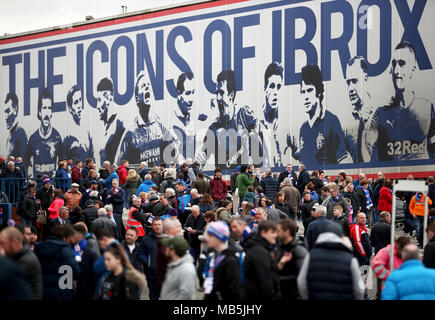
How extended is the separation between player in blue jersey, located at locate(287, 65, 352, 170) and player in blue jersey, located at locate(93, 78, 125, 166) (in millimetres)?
6443

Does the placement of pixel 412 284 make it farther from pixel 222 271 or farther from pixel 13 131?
pixel 13 131

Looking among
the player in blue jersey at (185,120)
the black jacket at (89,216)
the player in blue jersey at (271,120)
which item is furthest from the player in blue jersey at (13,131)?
the black jacket at (89,216)

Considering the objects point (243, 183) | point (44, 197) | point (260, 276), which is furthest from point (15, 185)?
point (260, 276)

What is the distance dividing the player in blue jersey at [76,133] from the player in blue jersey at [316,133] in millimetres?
7918

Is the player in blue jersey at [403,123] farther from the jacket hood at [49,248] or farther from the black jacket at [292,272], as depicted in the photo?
the jacket hood at [49,248]

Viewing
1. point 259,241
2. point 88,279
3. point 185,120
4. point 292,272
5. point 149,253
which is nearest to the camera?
point 259,241

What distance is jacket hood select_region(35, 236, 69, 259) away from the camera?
805 cm

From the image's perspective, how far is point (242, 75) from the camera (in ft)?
75.0

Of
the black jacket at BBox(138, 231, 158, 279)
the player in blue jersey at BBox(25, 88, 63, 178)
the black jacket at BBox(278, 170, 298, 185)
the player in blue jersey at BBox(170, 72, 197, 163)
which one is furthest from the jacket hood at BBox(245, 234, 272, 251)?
the player in blue jersey at BBox(25, 88, 63, 178)

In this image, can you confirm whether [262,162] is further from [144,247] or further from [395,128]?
[144,247]

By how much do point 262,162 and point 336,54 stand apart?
3646 millimetres

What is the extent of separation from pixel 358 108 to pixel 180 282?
1504cm

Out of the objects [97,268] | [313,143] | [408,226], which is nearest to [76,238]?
[97,268]

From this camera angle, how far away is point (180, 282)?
680cm
